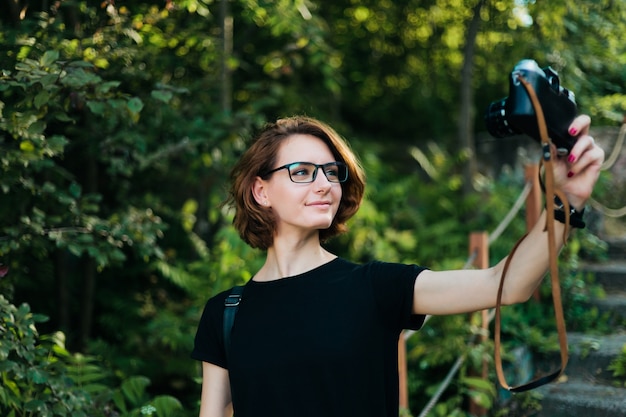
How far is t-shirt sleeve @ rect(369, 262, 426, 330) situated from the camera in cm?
215

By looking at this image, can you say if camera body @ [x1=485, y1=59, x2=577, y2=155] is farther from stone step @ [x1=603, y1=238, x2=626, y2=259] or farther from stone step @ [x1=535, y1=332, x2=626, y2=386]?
stone step @ [x1=603, y1=238, x2=626, y2=259]

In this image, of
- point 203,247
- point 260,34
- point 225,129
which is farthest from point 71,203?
point 260,34

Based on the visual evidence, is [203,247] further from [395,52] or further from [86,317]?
[395,52]

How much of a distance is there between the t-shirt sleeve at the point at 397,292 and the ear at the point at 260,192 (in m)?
0.44

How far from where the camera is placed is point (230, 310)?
240cm

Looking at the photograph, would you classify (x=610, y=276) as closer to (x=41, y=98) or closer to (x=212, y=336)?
(x=212, y=336)

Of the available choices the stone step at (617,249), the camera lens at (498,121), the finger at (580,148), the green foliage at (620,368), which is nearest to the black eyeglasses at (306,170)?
the camera lens at (498,121)

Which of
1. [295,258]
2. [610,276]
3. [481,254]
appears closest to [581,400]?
[481,254]

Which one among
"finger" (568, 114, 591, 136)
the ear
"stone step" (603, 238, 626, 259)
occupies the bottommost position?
"stone step" (603, 238, 626, 259)

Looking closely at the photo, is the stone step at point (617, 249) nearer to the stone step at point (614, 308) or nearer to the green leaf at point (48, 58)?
the stone step at point (614, 308)

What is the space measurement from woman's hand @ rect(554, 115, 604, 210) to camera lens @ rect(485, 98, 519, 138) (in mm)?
143

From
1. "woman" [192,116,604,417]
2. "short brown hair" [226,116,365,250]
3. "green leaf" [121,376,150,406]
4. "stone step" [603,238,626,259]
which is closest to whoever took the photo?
"woman" [192,116,604,417]

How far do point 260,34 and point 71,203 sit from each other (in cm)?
320

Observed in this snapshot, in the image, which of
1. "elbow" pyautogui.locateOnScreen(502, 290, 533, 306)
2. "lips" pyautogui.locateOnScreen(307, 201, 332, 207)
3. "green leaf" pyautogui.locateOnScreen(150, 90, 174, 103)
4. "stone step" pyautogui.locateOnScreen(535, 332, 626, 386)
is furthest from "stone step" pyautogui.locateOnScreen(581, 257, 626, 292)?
"elbow" pyautogui.locateOnScreen(502, 290, 533, 306)
